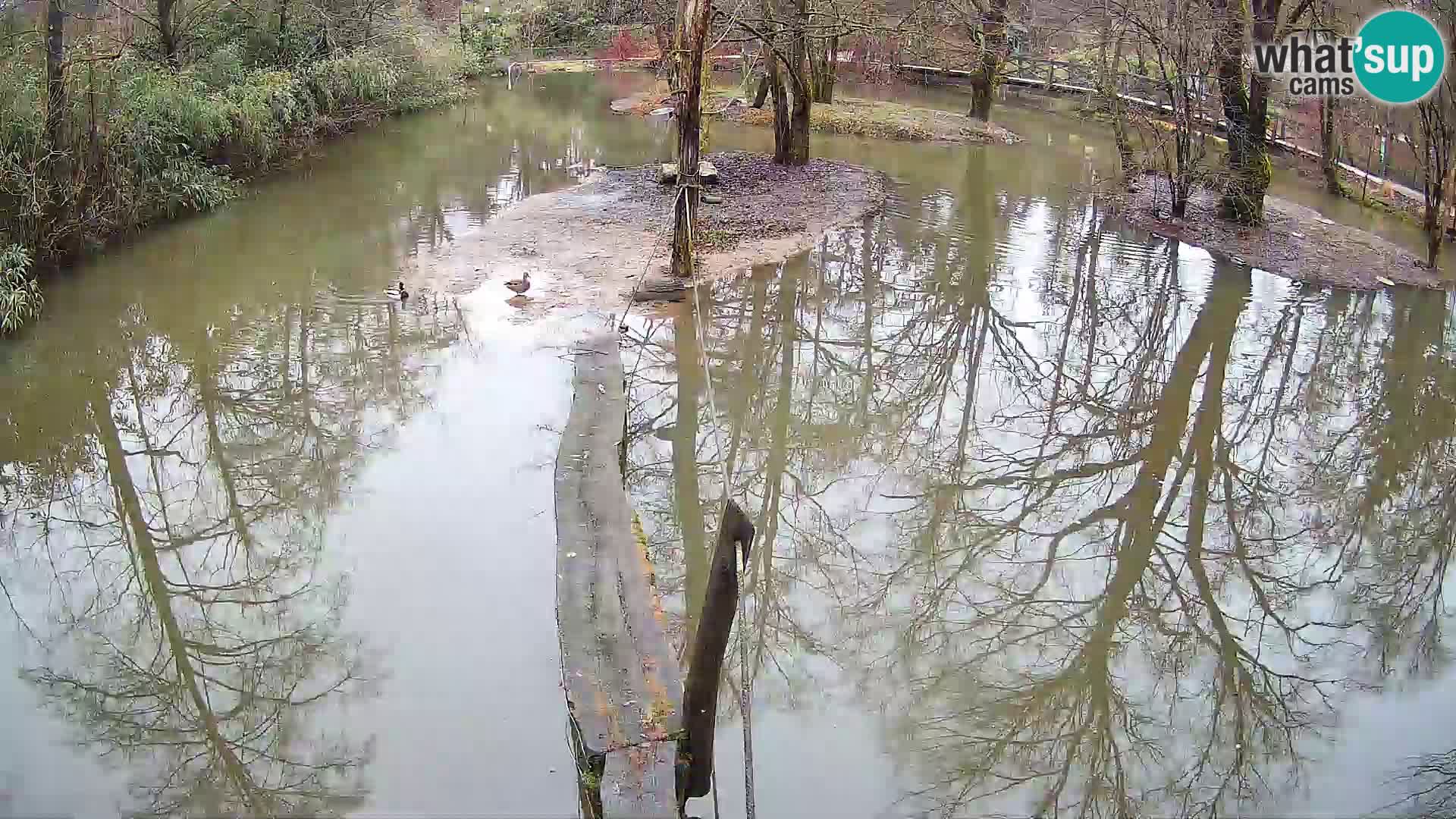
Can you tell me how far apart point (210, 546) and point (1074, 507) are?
209 inches

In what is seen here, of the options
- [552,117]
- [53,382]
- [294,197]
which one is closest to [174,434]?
[53,382]

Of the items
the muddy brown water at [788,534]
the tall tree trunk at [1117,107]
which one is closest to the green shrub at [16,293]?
the muddy brown water at [788,534]

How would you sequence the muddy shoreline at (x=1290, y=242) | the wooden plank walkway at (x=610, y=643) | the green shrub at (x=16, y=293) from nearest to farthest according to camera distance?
the wooden plank walkway at (x=610, y=643), the green shrub at (x=16, y=293), the muddy shoreline at (x=1290, y=242)

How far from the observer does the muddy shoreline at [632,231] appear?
1062 cm

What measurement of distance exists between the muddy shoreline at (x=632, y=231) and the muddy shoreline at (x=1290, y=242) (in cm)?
363

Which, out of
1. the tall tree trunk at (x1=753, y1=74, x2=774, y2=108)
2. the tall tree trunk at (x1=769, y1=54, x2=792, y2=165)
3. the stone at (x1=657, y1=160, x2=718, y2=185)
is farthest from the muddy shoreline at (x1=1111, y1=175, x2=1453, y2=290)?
the tall tree trunk at (x1=753, y1=74, x2=774, y2=108)

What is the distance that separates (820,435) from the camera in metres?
7.88

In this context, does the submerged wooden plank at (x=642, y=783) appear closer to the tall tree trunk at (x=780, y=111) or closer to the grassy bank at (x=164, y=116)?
the grassy bank at (x=164, y=116)

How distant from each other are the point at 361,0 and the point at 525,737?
663 inches

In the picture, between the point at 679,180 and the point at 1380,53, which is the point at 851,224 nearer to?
the point at 679,180

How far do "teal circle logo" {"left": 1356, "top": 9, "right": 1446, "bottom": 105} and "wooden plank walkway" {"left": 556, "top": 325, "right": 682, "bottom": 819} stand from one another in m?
9.78

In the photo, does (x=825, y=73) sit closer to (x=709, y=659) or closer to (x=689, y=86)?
(x=689, y=86)

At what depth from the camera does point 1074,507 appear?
6957 millimetres

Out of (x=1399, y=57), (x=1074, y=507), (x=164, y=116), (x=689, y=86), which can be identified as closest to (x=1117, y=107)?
(x=1399, y=57)
